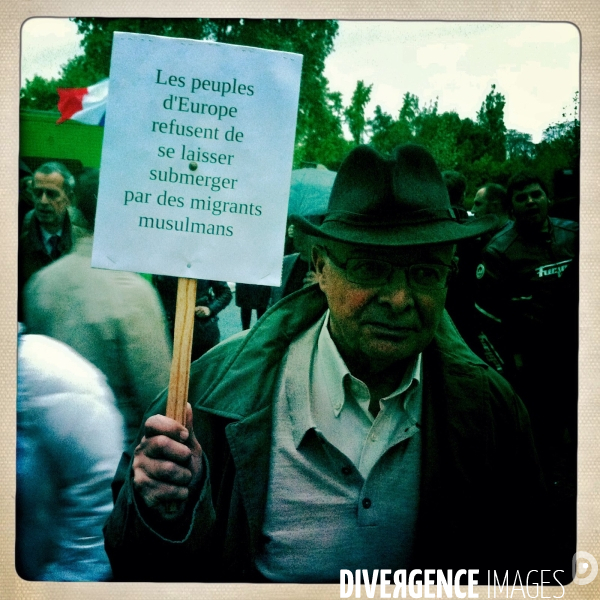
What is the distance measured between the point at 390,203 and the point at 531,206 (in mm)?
528

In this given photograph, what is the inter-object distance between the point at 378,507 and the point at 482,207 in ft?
3.81

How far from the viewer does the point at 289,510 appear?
2.83 metres

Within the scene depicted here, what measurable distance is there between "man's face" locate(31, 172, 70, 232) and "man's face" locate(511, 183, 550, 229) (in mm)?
1649

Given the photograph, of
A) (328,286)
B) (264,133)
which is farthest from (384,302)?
(264,133)

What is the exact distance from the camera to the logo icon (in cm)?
286

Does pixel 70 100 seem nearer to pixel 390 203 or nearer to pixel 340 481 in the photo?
pixel 390 203

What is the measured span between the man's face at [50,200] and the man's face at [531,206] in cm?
165

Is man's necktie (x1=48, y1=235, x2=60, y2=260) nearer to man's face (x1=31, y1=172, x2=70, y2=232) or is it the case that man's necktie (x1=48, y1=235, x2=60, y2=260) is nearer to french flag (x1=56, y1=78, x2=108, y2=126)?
man's face (x1=31, y1=172, x2=70, y2=232)

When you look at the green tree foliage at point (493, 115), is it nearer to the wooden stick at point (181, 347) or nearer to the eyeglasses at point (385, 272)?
the eyeglasses at point (385, 272)

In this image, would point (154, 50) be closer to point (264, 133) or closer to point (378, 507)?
point (264, 133)

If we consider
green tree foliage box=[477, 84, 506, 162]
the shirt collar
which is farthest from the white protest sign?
green tree foliage box=[477, 84, 506, 162]

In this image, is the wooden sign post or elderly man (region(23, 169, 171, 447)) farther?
elderly man (region(23, 169, 171, 447))

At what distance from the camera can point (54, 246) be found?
2.84 meters

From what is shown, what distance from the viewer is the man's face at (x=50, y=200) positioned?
9.26 feet
